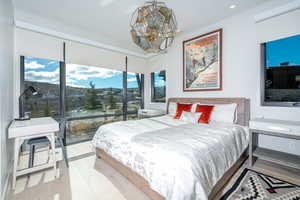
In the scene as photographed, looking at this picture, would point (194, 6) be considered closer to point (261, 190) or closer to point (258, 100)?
point (258, 100)

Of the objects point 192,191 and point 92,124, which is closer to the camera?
point 192,191

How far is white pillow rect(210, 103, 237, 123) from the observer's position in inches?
99.0

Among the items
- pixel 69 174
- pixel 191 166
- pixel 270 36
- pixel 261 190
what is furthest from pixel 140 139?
pixel 270 36

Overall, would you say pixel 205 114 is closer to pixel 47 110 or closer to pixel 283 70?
pixel 283 70

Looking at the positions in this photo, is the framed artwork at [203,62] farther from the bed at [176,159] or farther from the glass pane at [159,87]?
the bed at [176,159]

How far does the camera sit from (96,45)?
3.56 meters

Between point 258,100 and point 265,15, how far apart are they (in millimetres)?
1489

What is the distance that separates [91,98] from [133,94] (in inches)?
56.1

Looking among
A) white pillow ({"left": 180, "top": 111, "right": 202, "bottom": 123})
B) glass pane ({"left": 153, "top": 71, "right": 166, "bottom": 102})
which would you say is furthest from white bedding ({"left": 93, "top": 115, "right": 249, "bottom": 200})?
glass pane ({"left": 153, "top": 71, "right": 166, "bottom": 102})

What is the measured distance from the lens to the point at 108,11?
258cm

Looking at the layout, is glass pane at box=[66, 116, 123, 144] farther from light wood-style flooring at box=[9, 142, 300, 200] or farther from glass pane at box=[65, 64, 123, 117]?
light wood-style flooring at box=[9, 142, 300, 200]

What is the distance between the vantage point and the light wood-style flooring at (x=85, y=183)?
159 centimetres

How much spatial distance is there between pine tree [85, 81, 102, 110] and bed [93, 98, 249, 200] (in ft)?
5.27

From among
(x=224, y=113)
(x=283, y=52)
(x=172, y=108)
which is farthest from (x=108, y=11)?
(x=283, y=52)
